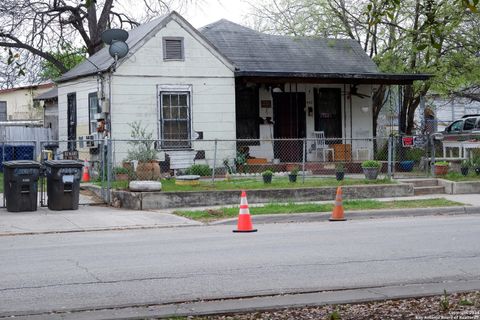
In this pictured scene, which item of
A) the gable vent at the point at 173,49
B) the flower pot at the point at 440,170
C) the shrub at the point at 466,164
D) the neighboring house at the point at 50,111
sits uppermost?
the gable vent at the point at 173,49

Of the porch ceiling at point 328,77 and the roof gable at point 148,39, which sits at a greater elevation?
the roof gable at point 148,39

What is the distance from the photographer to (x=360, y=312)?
684cm

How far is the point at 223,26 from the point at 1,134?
987 cm

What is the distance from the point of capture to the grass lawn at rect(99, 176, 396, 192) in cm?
1841

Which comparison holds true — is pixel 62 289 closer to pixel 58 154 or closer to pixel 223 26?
pixel 58 154

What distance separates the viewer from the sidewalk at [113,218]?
570 inches

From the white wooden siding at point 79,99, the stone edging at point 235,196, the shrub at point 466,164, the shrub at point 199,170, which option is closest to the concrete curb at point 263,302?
the stone edging at point 235,196

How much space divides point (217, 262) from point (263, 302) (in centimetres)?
256

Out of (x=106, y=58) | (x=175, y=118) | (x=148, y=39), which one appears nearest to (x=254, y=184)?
(x=175, y=118)

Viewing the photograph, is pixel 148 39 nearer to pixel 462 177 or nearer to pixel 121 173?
pixel 121 173

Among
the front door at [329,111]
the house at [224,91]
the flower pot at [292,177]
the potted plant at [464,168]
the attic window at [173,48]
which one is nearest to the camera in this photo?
the flower pot at [292,177]

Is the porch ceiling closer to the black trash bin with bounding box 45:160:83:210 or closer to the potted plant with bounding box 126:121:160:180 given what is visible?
the potted plant with bounding box 126:121:160:180

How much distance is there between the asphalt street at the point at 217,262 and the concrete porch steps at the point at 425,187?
6102 millimetres

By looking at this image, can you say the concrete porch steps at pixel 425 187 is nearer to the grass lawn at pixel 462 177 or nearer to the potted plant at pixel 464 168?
the grass lawn at pixel 462 177
